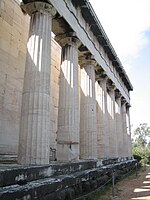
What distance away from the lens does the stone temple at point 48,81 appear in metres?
12.2

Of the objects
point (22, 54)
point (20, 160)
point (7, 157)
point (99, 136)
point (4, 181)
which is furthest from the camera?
point (99, 136)

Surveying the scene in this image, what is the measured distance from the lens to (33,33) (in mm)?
13391

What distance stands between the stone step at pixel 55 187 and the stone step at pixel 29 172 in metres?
0.32

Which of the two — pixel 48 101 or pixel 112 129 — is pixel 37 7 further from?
pixel 112 129

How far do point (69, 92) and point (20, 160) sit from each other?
6.63 meters

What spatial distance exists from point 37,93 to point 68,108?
4.38m

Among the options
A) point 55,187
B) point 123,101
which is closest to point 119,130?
point 123,101

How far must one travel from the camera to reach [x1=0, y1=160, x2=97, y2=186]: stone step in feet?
25.1

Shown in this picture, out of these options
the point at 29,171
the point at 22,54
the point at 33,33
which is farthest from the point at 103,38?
the point at 29,171

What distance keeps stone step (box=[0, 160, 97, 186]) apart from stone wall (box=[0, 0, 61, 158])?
17.9 ft

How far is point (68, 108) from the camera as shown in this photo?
1636 cm

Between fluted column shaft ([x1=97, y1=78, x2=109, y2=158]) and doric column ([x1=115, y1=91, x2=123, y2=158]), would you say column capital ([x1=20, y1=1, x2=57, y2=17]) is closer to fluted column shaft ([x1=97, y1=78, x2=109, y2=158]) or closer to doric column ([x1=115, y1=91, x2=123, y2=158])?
fluted column shaft ([x1=97, y1=78, x2=109, y2=158])

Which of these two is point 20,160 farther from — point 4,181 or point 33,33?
point 33,33

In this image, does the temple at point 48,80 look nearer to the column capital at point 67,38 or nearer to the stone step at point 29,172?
the column capital at point 67,38
